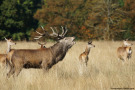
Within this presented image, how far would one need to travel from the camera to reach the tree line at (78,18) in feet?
91.6

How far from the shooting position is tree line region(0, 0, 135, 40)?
91.6 feet

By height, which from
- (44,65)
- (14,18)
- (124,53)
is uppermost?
(44,65)

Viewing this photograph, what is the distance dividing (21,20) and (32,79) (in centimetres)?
2510

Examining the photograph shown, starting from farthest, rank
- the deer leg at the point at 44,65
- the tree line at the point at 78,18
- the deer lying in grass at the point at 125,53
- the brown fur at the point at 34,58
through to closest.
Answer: the tree line at the point at 78,18 → the deer lying in grass at the point at 125,53 → the deer leg at the point at 44,65 → the brown fur at the point at 34,58

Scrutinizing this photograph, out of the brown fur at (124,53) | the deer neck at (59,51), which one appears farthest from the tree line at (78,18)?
the deer neck at (59,51)

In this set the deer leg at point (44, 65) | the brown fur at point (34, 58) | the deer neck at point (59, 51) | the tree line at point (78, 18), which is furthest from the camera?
the tree line at point (78, 18)

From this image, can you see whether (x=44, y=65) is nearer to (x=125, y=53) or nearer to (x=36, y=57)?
(x=36, y=57)

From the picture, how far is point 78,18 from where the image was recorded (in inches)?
1204

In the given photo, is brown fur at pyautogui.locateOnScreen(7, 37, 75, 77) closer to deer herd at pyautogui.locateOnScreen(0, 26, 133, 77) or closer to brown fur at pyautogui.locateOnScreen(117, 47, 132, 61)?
deer herd at pyautogui.locateOnScreen(0, 26, 133, 77)

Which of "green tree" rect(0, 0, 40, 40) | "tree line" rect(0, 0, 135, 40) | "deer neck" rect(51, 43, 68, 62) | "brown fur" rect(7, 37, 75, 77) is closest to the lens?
"brown fur" rect(7, 37, 75, 77)

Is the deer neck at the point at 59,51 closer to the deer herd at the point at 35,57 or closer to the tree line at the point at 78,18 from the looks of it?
the deer herd at the point at 35,57

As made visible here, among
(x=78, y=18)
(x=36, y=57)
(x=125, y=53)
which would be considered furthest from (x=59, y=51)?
(x=78, y=18)

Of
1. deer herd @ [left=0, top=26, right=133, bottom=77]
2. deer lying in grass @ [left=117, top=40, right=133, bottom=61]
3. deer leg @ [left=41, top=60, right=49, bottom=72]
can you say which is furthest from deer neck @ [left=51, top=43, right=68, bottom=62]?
deer lying in grass @ [left=117, top=40, right=133, bottom=61]

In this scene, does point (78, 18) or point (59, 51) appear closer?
point (59, 51)
